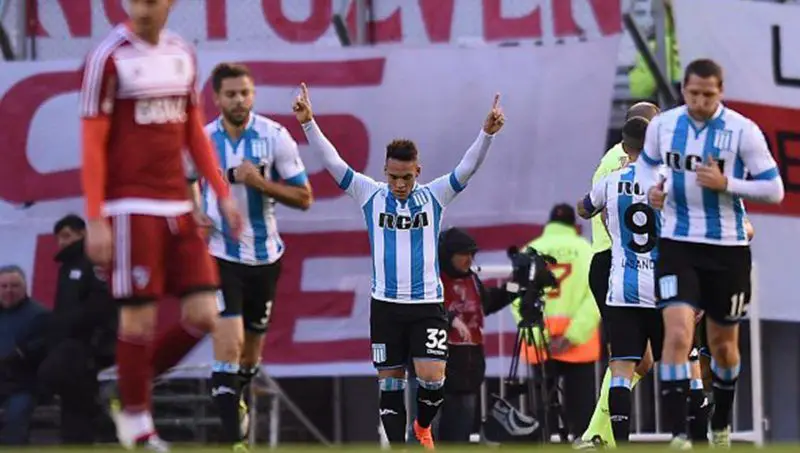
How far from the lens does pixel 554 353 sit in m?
15.5

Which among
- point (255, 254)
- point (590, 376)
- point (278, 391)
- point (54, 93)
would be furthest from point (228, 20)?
point (255, 254)

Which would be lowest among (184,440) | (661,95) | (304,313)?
(184,440)

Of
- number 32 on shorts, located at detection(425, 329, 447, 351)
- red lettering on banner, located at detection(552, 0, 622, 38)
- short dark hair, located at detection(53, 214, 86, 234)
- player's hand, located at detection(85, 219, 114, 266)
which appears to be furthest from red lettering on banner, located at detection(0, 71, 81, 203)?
player's hand, located at detection(85, 219, 114, 266)

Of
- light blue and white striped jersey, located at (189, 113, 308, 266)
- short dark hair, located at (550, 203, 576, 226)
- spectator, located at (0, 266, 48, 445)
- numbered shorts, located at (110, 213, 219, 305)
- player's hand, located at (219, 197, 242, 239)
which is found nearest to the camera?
numbered shorts, located at (110, 213, 219, 305)

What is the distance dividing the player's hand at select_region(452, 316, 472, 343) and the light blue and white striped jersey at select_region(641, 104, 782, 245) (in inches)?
154

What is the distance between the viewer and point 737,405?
1658cm

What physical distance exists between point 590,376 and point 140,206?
22.6 feet

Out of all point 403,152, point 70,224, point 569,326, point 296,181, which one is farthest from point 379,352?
point 70,224

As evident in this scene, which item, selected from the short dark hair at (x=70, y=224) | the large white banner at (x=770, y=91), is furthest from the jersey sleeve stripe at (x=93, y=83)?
the large white banner at (x=770, y=91)

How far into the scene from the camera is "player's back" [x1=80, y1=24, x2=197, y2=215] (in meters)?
9.34

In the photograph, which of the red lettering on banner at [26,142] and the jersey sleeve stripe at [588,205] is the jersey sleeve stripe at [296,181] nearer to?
the jersey sleeve stripe at [588,205]

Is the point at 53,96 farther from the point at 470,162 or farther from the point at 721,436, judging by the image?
the point at 721,436

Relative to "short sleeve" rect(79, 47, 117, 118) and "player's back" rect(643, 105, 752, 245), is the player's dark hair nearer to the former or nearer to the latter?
"player's back" rect(643, 105, 752, 245)

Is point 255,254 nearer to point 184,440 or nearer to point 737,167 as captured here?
point 737,167
